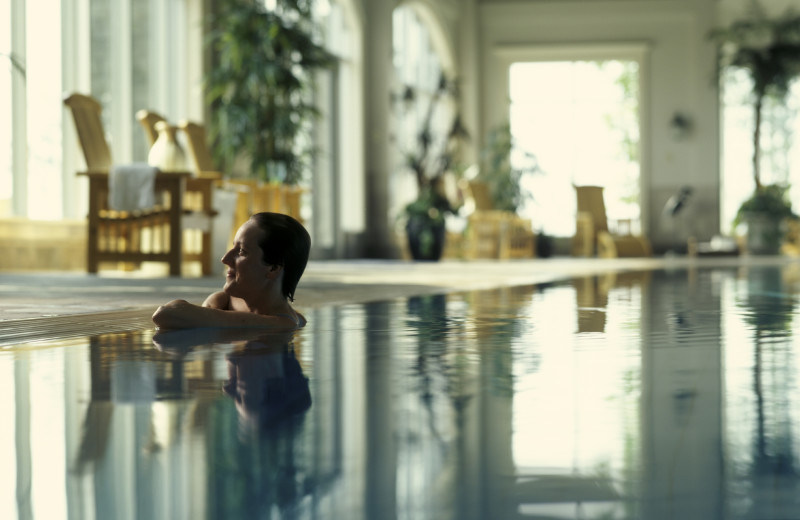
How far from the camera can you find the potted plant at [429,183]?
11.1m

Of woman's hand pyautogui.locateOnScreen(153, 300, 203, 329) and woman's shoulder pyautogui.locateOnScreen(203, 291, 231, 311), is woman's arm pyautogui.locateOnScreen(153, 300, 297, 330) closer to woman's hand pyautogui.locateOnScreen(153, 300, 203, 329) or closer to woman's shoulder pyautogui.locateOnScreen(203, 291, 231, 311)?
woman's hand pyautogui.locateOnScreen(153, 300, 203, 329)

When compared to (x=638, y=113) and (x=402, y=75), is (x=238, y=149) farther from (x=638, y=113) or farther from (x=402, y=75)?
(x=638, y=113)

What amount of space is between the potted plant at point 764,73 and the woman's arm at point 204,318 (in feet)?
40.1

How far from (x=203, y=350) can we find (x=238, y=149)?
5827 mm

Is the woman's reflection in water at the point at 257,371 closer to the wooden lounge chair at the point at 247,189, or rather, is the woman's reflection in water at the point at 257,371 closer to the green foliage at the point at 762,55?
the wooden lounge chair at the point at 247,189

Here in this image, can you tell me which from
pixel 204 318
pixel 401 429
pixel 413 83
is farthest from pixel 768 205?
pixel 401 429

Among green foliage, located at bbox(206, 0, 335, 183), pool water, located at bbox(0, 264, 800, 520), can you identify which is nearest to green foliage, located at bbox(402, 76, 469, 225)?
green foliage, located at bbox(206, 0, 335, 183)

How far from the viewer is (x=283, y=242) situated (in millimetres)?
2305

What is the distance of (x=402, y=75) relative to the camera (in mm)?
13328

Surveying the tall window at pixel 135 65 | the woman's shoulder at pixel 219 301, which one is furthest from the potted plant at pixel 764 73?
the woman's shoulder at pixel 219 301

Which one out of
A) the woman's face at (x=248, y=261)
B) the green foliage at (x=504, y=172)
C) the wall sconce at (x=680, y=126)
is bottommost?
the woman's face at (x=248, y=261)

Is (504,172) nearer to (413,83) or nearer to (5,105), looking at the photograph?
(413,83)

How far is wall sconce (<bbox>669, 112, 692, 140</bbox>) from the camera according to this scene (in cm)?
1500

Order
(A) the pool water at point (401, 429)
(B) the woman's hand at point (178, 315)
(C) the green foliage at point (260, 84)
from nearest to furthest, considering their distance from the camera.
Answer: (A) the pool water at point (401, 429) → (B) the woman's hand at point (178, 315) → (C) the green foliage at point (260, 84)
